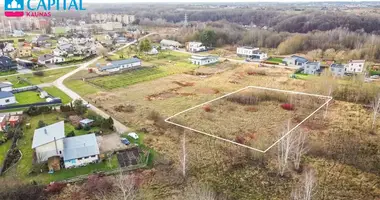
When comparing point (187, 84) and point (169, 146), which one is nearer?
point (169, 146)

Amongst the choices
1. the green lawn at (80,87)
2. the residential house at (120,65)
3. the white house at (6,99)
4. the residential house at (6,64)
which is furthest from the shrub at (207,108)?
the residential house at (6,64)

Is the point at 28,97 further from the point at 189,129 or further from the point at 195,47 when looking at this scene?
the point at 195,47

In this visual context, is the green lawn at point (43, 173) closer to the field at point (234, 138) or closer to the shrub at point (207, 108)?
the field at point (234, 138)

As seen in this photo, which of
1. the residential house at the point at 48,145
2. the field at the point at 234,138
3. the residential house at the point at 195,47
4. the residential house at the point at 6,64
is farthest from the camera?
the residential house at the point at 195,47

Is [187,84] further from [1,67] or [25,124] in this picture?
[1,67]

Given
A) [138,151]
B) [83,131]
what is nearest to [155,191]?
[138,151]
